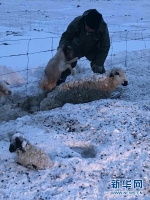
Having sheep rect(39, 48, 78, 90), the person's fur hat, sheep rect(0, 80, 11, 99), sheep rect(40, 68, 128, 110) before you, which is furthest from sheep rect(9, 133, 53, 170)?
sheep rect(39, 48, 78, 90)

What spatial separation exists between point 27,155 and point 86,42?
351 cm

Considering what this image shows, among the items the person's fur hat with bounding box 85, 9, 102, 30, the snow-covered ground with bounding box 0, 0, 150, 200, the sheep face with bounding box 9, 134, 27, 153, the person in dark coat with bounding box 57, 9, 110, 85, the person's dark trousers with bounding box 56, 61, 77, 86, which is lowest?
the snow-covered ground with bounding box 0, 0, 150, 200

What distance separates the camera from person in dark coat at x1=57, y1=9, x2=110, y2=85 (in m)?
6.59

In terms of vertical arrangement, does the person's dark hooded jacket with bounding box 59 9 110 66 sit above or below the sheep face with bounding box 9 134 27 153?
above

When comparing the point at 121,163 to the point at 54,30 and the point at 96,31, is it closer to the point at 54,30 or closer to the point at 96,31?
the point at 96,31

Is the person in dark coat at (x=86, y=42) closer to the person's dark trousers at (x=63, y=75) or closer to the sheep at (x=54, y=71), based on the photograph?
the person's dark trousers at (x=63, y=75)

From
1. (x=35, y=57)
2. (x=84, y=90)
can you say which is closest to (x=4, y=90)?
(x=84, y=90)

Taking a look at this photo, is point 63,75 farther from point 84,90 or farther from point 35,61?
point 35,61

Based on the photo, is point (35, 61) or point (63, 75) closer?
point (63, 75)

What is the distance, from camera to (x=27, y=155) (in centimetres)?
377

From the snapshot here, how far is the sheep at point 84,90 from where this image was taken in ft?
19.9

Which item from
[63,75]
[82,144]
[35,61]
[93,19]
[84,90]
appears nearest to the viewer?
[82,144]

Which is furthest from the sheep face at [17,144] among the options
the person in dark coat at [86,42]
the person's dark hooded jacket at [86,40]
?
the person's dark hooded jacket at [86,40]

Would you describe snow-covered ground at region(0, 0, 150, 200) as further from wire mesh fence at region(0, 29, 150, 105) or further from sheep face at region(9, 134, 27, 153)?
sheep face at region(9, 134, 27, 153)
